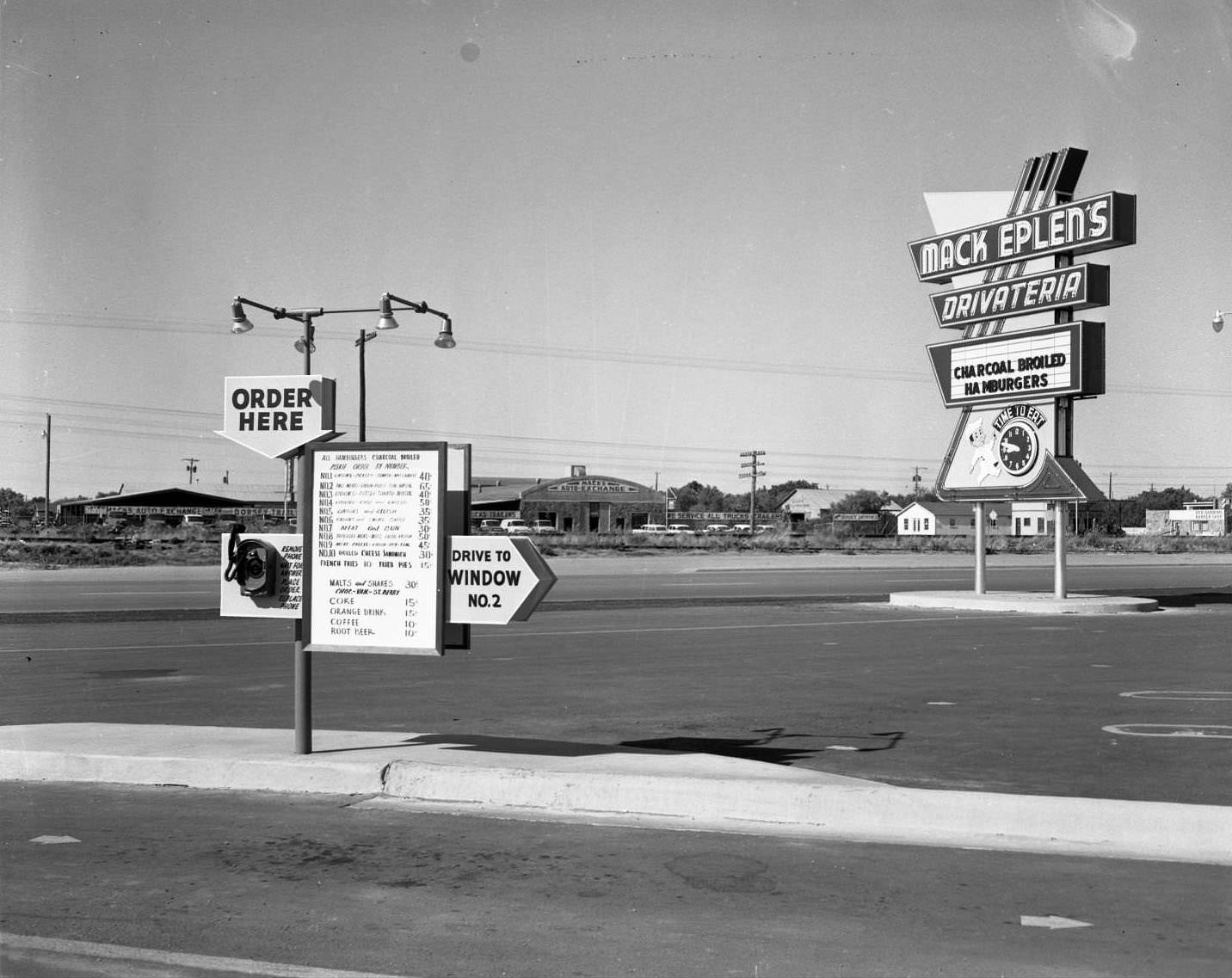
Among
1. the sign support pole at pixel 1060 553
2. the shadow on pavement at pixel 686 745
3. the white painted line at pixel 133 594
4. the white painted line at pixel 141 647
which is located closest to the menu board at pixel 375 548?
the shadow on pavement at pixel 686 745

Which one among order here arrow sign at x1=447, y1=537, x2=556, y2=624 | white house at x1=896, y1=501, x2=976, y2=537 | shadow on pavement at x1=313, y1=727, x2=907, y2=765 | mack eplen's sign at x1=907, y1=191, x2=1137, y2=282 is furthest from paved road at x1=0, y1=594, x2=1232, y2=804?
white house at x1=896, y1=501, x2=976, y2=537

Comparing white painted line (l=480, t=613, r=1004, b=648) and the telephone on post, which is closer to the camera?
the telephone on post

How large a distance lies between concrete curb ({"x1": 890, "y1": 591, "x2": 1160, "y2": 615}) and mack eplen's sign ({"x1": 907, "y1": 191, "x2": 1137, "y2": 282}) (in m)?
7.73

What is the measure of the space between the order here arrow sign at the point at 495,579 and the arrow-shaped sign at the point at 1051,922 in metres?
3.55

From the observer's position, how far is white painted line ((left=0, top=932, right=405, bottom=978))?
4.74 metres

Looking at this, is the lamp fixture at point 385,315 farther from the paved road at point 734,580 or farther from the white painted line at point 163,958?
the white painted line at point 163,958

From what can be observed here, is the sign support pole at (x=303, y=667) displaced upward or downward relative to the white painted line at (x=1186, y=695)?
upward

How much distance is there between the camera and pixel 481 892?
5.80 meters

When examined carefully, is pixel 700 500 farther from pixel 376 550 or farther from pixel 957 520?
pixel 376 550

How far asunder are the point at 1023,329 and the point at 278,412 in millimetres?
23706

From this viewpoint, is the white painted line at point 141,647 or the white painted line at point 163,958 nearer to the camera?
the white painted line at point 163,958

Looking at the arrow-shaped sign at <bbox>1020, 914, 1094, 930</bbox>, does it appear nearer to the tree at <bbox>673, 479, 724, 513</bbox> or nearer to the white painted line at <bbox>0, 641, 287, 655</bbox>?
the white painted line at <bbox>0, 641, 287, 655</bbox>

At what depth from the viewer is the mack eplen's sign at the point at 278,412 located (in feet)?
27.7

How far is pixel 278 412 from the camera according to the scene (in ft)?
27.9
